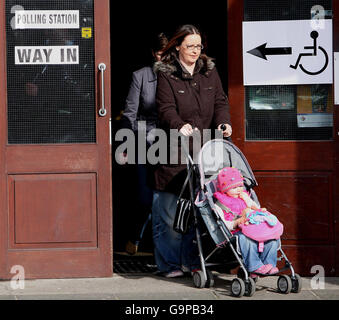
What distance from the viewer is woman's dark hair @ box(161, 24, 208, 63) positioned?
675cm

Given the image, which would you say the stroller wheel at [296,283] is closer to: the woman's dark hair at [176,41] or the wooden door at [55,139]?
the wooden door at [55,139]

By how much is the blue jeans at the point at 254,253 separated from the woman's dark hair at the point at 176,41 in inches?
69.1

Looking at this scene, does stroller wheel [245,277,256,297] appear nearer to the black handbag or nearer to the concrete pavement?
the concrete pavement

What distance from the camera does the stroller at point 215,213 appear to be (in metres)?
6.07

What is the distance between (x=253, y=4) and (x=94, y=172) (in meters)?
2.02

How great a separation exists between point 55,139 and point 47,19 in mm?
1036

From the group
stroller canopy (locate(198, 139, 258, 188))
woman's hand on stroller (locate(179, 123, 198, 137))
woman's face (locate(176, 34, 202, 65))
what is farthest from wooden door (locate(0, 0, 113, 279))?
stroller canopy (locate(198, 139, 258, 188))

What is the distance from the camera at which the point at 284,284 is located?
6.18 meters

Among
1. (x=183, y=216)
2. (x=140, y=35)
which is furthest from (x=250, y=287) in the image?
(x=140, y=35)

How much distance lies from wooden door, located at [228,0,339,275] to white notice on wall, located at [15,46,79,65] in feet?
4.52

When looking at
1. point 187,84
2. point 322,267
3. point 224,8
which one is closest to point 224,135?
point 187,84

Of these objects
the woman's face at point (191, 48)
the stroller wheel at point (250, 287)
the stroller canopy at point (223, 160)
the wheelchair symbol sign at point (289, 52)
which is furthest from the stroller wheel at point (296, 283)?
the woman's face at point (191, 48)

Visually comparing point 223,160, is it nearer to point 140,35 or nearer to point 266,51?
point 266,51

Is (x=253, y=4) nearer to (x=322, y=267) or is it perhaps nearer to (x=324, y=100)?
(x=324, y=100)
